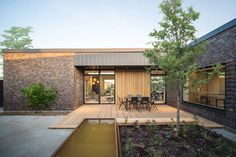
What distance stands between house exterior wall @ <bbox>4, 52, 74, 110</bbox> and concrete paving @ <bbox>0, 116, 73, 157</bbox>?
3.30 m

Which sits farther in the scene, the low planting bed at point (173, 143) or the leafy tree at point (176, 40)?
the leafy tree at point (176, 40)

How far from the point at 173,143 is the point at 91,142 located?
2377mm

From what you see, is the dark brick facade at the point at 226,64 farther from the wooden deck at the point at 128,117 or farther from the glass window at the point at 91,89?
the glass window at the point at 91,89

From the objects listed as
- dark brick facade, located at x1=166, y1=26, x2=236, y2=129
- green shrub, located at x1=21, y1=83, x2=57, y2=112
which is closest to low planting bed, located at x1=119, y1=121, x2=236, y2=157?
dark brick facade, located at x1=166, y1=26, x2=236, y2=129

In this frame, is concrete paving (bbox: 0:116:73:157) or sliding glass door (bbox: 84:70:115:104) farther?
sliding glass door (bbox: 84:70:115:104)

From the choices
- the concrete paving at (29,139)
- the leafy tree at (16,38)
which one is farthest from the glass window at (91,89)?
the leafy tree at (16,38)

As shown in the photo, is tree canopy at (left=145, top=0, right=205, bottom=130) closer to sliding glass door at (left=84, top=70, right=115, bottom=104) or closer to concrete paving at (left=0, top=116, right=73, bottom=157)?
concrete paving at (left=0, top=116, right=73, bottom=157)

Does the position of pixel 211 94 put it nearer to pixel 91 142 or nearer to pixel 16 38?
pixel 91 142

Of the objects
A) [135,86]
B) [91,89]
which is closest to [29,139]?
[91,89]

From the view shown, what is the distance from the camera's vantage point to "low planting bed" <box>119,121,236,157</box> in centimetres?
346

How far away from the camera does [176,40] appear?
4559 mm

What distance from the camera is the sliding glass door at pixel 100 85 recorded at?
1155cm

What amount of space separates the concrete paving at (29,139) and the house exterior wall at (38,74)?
10.8 feet

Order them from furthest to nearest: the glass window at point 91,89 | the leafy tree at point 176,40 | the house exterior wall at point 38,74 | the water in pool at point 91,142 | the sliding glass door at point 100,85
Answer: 1. the glass window at point 91,89
2. the sliding glass door at point 100,85
3. the house exterior wall at point 38,74
4. the leafy tree at point 176,40
5. the water in pool at point 91,142
